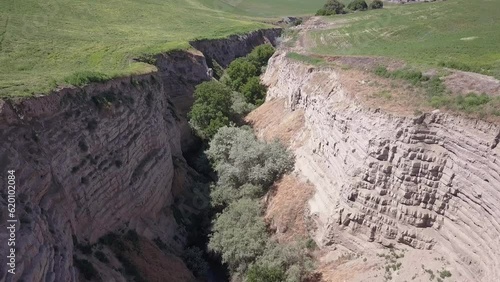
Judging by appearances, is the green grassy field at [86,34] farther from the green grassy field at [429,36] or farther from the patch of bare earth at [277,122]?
the green grassy field at [429,36]

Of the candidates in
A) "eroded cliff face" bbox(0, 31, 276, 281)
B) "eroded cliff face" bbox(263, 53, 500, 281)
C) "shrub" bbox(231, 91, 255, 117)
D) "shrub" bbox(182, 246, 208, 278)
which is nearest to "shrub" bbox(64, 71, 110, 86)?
"eroded cliff face" bbox(0, 31, 276, 281)

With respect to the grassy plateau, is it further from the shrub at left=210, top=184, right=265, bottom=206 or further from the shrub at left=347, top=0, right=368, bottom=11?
the shrub at left=347, top=0, right=368, bottom=11

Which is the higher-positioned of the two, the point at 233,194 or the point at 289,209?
the point at 289,209

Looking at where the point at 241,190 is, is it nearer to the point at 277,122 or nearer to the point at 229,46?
the point at 277,122

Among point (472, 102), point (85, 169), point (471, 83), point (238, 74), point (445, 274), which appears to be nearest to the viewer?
point (445, 274)

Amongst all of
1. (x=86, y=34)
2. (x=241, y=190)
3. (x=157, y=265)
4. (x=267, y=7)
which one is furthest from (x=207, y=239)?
(x=267, y=7)

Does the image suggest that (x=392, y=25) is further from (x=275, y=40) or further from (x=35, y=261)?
(x=35, y=261)
